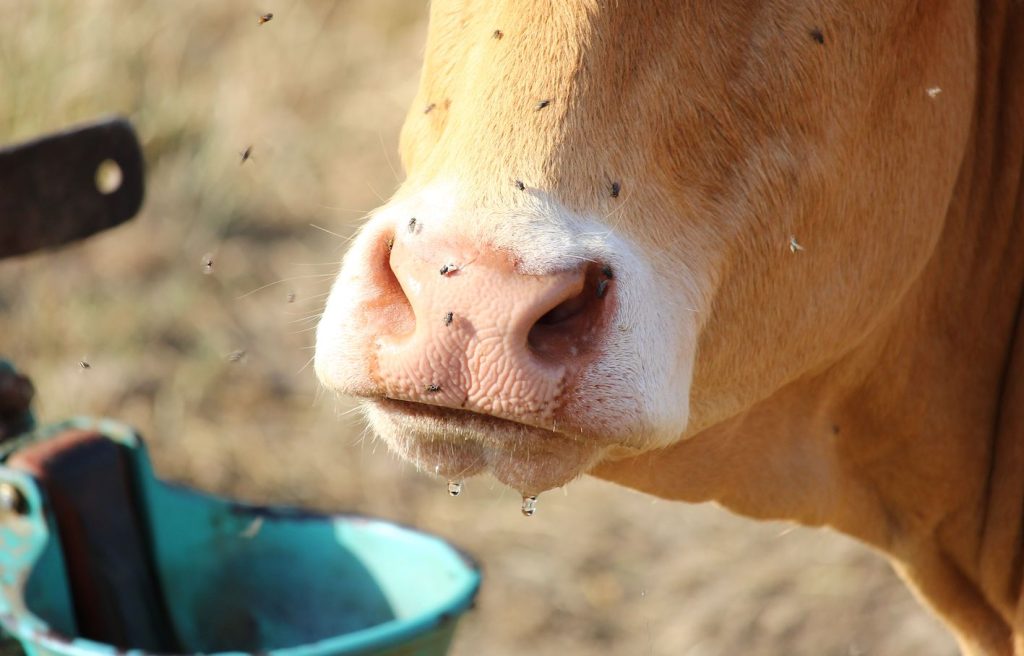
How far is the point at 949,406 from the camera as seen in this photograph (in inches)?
97.0

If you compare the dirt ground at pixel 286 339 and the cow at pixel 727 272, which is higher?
the cow at pixel 727 272

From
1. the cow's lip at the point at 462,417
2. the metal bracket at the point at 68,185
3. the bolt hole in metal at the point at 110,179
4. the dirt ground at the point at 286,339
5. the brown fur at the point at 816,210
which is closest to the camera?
the cow's lip at the point at 462,417

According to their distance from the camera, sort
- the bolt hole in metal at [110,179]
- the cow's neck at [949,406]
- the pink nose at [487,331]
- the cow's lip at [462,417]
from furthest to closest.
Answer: the bolt hole in metal at [110,179] < the cow's neck at [949,406] < the cow's lip at [462,417] < the pink nose at [487,331]

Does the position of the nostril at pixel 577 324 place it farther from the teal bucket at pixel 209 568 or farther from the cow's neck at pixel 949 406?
the teal bucket at pixel 209 568

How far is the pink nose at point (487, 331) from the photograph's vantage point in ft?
5.35

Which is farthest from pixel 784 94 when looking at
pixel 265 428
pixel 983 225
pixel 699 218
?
pixel 265 428

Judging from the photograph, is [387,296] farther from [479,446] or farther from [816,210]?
[816,210]

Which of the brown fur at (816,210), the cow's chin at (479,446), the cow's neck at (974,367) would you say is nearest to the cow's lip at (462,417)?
the cow's chin at (479,446)

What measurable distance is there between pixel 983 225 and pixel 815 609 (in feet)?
7.26

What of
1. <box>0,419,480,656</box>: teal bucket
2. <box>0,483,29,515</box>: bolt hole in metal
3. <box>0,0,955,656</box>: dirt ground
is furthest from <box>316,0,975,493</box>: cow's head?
<box>0,0,955,656</box>: dirt ground

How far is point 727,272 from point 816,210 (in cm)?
20

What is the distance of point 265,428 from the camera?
5.59m

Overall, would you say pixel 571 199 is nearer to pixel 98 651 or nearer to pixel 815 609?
pixel 98 651

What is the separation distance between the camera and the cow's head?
1667mm
